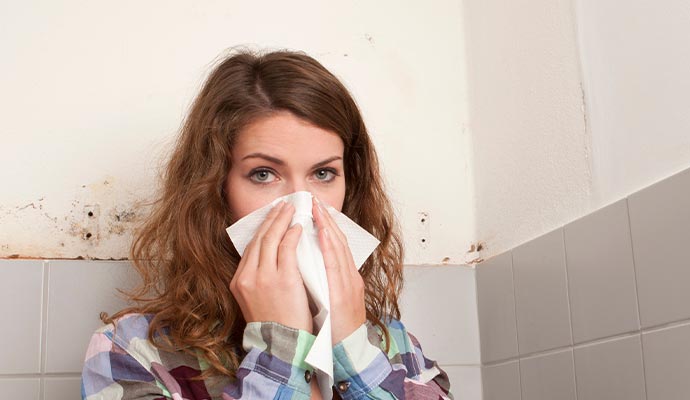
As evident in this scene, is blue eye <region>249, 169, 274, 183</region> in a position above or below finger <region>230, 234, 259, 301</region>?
above

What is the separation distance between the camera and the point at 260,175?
1.20m

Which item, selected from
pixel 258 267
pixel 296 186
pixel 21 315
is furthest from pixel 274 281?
pixel 21 315

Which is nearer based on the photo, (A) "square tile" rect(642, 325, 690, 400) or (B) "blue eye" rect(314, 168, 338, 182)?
(A) "square tile" rect(642, 325, 690, 400)

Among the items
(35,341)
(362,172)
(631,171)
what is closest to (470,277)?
(362,172)

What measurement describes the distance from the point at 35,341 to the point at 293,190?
544 millimetres

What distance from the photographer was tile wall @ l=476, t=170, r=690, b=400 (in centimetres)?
100

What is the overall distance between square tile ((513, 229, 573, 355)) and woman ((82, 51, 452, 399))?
0.17 m

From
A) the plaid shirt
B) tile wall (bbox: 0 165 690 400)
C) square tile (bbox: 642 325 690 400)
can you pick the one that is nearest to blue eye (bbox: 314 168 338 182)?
the plaid shirt

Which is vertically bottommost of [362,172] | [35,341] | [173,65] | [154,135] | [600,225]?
[35,341]

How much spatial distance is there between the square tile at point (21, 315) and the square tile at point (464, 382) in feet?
2.36

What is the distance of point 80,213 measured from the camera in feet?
4.82

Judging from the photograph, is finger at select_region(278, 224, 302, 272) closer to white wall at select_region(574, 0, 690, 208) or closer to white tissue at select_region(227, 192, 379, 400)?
white tissue at select_region(227, 192, 379, 400)

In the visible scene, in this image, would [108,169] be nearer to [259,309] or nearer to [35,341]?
[35,341]

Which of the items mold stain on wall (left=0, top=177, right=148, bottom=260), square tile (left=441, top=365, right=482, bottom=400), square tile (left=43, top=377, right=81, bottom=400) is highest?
mold stain on wall (left=0, top=177, right=148, bottom=260)
